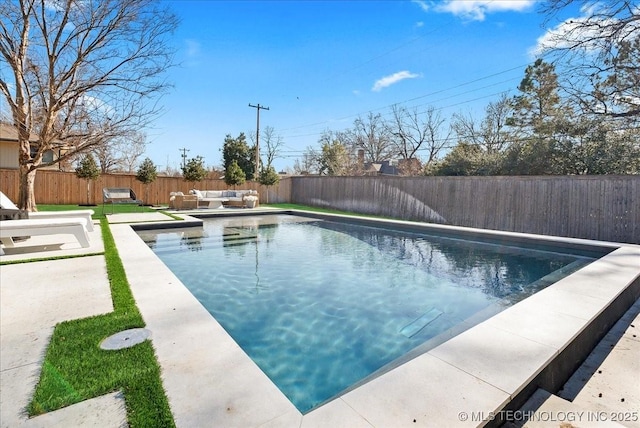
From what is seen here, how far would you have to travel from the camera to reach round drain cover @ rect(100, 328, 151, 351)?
2.16m

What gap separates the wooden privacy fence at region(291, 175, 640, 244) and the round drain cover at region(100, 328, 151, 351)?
9265 millimetres

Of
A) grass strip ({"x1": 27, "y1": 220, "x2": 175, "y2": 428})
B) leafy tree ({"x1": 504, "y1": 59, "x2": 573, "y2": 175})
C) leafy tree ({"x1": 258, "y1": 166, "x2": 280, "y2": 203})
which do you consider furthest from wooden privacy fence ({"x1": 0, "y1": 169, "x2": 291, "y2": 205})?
grass strip ({"x1": 27, "y1": 220, "x2": 175, "y2": 428})

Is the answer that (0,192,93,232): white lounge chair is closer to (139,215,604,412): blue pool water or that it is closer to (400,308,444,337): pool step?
(139,215,604,412): blue pool water

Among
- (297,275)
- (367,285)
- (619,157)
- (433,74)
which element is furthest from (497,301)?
(433,74)

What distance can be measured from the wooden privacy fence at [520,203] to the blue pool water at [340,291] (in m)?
2.14

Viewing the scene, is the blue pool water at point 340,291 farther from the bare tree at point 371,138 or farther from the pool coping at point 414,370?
the bare tree at point 371,138

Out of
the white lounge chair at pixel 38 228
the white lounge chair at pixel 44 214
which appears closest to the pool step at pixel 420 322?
the white lounge chair at pixel 38 228

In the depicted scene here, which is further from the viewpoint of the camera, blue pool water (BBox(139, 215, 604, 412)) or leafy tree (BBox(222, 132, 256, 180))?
leafy tree (BBox(222, 132, 256, 180))

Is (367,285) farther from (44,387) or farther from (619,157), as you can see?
(619,157)

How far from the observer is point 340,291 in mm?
4223

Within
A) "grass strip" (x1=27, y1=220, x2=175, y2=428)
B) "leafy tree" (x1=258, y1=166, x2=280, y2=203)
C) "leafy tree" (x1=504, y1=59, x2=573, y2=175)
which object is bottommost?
"grass strip" (x1=27, y1=220, x2=175, y2=428)

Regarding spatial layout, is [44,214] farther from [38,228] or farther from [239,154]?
[239,154]

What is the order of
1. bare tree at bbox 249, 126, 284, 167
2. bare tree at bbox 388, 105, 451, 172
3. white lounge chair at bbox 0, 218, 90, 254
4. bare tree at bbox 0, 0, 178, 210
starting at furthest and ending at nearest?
bare tree at bbox 249, 126, 284, 167 < bare tree at bbox 388, 105, 451, 172 < bare tree at bbox 0, 0, 178, 210 < white lounge chair at bbox 0, 218, 90, 254

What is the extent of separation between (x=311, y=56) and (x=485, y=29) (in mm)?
8141
